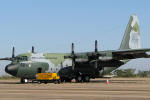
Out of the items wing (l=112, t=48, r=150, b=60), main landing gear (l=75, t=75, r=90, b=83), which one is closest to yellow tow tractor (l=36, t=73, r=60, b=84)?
main landing gear (l=75, t=75, r=90, b=83)

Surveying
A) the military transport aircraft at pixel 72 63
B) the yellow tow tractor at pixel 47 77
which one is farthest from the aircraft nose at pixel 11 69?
the yellow tow tractor at pixel 47 77

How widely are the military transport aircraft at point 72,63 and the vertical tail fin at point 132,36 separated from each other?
3.82 m

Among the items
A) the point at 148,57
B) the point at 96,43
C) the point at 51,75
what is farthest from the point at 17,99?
the point at 148,57

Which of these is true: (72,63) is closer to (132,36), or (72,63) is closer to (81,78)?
(81,78)

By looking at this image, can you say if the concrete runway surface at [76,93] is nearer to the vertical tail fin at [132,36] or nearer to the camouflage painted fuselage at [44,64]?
the camouflage painted fuselage at [44,64]

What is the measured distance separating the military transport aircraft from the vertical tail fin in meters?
3.82

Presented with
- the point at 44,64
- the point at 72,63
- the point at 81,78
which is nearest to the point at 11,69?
the point at 44,64

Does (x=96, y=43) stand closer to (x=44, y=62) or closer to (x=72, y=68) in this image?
(x=72, y=68)

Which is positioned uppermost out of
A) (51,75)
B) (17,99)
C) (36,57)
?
(36,57)

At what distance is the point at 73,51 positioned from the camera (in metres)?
46.0

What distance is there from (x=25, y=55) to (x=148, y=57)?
17.8 m

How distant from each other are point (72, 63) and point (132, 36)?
12620 millimetres

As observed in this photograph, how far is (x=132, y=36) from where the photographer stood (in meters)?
51.5

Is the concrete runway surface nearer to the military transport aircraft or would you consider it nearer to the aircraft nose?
the aircraft nose
